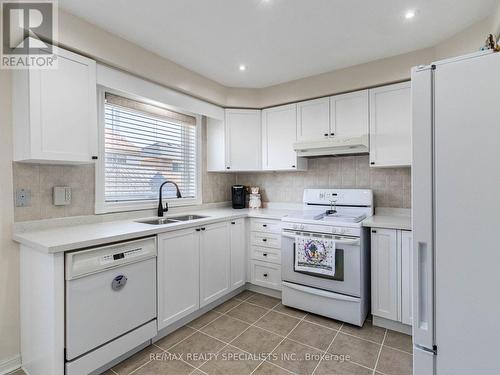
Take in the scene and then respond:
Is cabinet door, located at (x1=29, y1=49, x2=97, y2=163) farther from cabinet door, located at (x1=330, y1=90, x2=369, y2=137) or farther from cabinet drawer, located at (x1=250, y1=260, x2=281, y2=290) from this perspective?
cabinet door, located at (x1=330, y1=90, x2=369, y2=137)

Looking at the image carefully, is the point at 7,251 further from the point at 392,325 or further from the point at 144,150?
the point at 392,325

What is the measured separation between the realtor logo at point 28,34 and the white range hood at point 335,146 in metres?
2.29

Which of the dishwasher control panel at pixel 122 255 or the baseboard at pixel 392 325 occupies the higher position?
the dishwasher control panel at pixel 122 255

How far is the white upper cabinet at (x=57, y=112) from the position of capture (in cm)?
169

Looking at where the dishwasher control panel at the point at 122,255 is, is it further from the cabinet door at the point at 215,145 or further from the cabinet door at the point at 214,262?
the cabinet door at the point at 215,145

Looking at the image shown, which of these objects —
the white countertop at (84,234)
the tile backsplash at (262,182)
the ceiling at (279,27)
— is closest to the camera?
the white countertop at (84,234)

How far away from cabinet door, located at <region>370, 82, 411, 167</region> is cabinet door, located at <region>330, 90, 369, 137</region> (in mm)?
77

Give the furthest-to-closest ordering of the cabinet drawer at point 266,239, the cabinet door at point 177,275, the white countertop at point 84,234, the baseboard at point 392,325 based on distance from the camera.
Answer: the cabinet drawer at point 266,239 → the baseboard at point 392,325 → the cabinet door at point 177,275 → the white countertop at point 84,234

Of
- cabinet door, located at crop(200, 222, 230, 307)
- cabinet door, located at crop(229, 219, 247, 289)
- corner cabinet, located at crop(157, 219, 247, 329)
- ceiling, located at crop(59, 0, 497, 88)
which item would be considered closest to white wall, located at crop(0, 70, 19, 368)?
ceiling, located at crop(59, 0, 497, 88)

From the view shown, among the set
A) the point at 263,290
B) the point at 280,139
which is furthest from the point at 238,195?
the point at 263,290

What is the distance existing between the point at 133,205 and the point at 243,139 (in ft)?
5.22

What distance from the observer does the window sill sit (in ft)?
7.56

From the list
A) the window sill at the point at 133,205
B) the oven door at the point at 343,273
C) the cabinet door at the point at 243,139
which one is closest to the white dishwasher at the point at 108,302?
the window sill at the point at 133,205

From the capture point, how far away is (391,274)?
2262 mm
